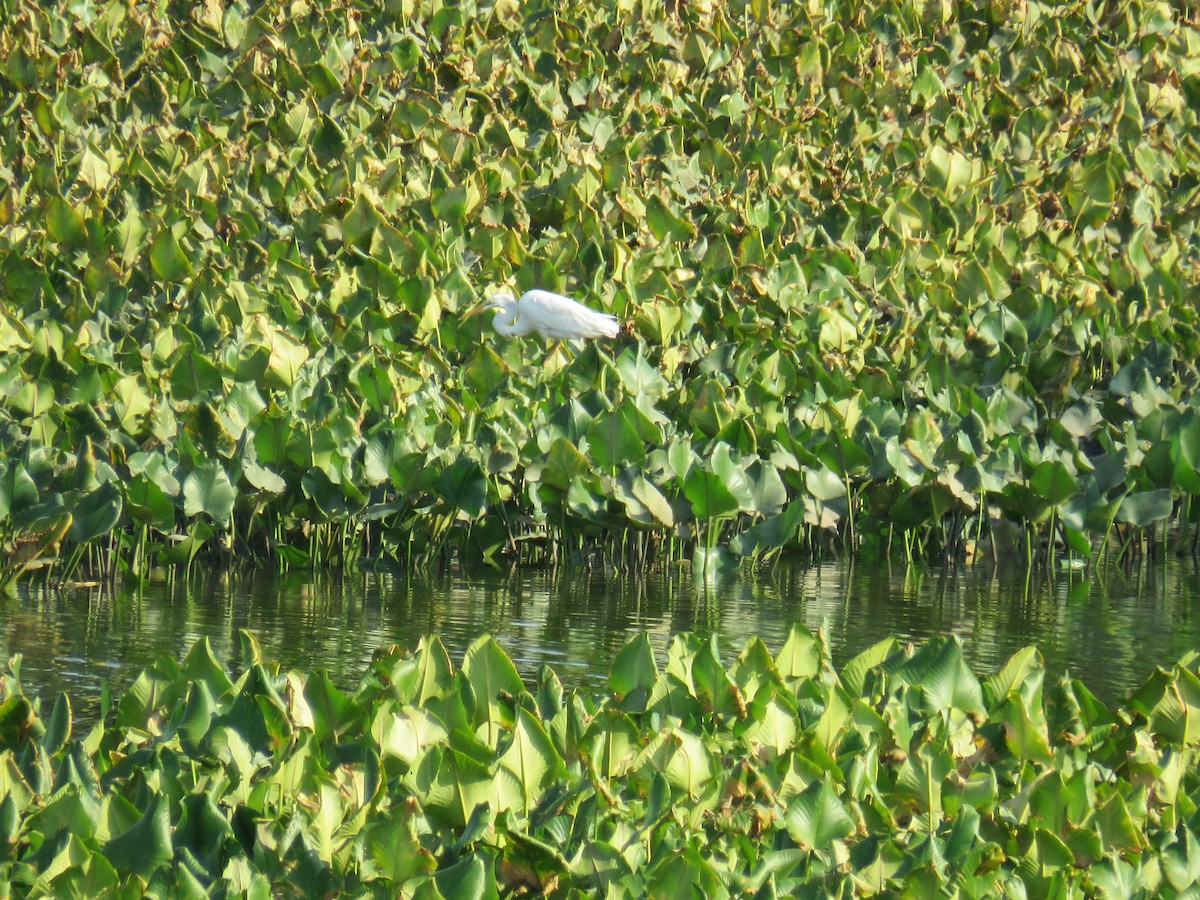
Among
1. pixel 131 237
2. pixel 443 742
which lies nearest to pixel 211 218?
pixel 131 237

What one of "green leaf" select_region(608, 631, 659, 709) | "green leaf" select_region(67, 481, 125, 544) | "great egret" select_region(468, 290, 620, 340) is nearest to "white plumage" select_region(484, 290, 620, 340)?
"great egret" select_region(468, 290, 620, 340)

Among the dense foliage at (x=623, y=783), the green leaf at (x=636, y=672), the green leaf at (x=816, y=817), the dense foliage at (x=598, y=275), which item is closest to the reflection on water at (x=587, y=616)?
the dense foliage at (x=598, y=275)

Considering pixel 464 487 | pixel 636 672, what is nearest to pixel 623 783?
pixel 636 672

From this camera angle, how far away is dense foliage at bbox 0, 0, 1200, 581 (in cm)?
671

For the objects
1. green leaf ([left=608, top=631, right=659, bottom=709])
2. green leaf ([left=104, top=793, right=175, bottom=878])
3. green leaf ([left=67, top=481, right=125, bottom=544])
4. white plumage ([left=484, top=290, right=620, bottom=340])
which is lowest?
green leaf ([left=104, top=793, right=175, bottom=878])

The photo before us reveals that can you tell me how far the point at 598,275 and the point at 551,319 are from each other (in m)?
0.81

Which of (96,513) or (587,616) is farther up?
(96,513)

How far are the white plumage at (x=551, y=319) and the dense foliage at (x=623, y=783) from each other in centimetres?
458

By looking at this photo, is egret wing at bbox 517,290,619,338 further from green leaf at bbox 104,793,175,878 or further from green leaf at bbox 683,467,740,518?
green leaf at bbox 104,793,175,878

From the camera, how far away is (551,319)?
8539 mm

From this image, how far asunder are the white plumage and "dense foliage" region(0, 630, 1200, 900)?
458cm

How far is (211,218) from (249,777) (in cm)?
694

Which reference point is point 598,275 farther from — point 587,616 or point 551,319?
point 587,616

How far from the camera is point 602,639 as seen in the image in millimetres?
5770
